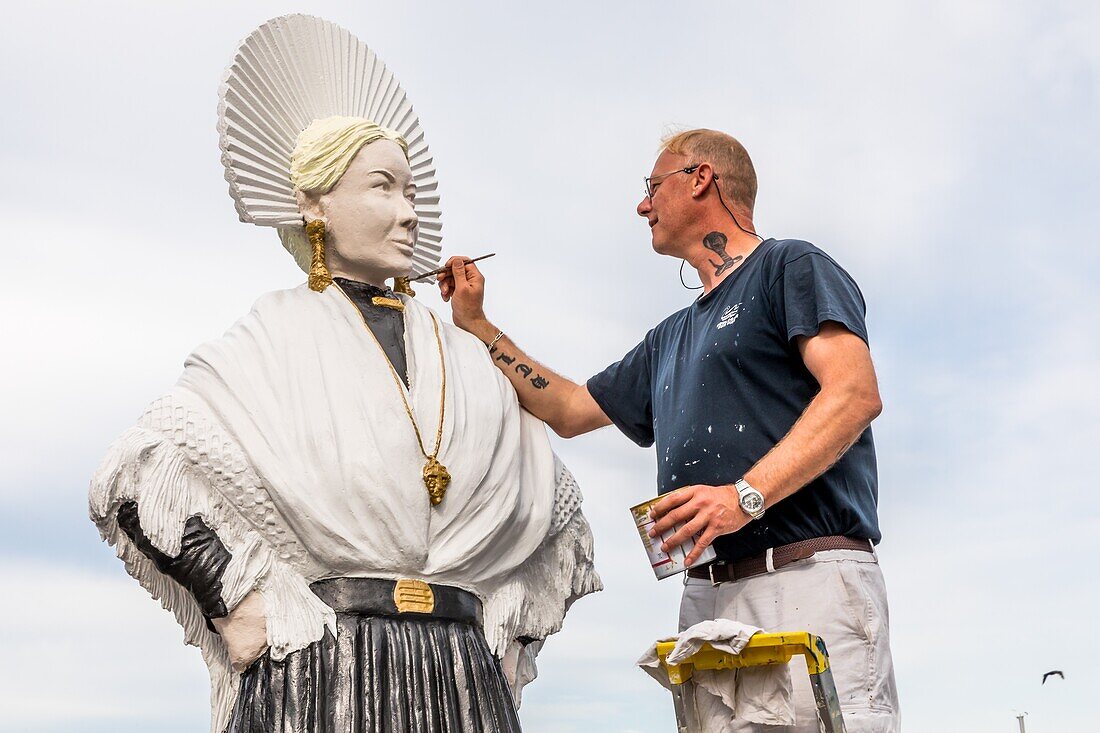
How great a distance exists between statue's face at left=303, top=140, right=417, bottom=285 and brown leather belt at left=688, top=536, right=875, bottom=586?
143 centimetres

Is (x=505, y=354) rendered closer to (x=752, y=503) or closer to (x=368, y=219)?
(x=368, y=219)

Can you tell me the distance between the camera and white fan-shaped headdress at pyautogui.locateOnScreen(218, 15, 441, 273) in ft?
15.5

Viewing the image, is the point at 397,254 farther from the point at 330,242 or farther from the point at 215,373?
the point at 215,373

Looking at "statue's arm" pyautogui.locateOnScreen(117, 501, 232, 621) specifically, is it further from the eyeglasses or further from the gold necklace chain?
the eyeglasses

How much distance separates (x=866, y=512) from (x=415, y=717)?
1652 mm

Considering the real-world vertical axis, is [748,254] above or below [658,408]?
above

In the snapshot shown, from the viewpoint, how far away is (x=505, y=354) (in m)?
5.27

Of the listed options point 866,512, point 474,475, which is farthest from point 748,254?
point 474,475

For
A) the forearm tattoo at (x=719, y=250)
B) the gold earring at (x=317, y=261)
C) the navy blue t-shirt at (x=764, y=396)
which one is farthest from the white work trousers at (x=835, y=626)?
the gold earring at (x=317, y=261)

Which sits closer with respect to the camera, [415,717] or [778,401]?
[415,717]

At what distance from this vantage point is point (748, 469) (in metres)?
4.71

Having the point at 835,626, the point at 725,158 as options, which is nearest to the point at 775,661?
the point at 835,626

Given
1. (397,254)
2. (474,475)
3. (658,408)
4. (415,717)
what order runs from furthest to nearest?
(658,408), (397,254), (474,475), (415,717)

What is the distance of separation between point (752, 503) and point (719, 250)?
47.3 inches
